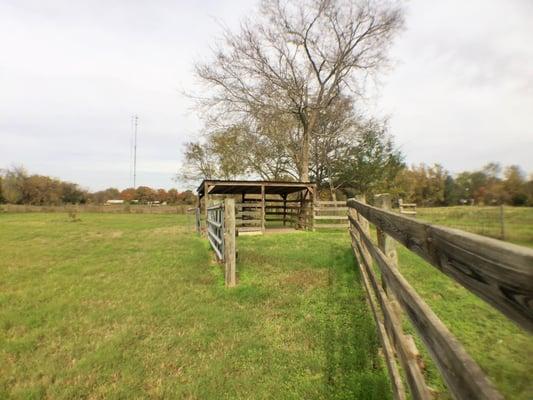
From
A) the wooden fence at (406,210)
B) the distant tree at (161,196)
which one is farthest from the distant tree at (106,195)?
the wooden fence at (406,210)

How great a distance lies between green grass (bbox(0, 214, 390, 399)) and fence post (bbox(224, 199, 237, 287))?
28 cm

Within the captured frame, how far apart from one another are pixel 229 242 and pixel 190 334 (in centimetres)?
225

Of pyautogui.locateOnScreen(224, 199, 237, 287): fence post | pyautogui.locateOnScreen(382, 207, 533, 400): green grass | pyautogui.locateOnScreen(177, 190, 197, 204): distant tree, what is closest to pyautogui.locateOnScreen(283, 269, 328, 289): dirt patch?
pyautogui.locateOnScreen(224, 199, 237, 287): fence post

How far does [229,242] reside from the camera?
6199 millimetres

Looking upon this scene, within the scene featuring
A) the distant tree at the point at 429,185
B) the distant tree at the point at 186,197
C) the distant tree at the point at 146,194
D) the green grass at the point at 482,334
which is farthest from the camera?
the distant tree at the point at 146,194

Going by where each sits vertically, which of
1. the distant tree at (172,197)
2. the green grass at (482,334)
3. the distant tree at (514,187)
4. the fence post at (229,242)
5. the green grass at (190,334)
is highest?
the distant tree at (172,197)

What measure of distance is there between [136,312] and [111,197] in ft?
357

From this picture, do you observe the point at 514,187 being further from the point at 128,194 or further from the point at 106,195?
the point at 106,195

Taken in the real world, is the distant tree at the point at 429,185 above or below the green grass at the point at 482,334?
above

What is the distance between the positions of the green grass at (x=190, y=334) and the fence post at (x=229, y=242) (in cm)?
28

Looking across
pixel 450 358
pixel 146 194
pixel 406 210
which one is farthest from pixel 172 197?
pixel 450 358

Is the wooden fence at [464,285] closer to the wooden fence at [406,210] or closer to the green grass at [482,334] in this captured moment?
the green grass at [482,334]

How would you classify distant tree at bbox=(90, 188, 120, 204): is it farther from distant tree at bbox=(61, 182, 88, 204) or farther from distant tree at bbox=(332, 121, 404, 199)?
distant tree at bbox=(332, 121, 404, 199)

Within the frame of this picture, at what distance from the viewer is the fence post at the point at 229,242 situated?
6.06 m
